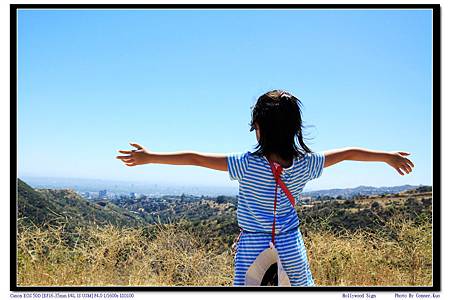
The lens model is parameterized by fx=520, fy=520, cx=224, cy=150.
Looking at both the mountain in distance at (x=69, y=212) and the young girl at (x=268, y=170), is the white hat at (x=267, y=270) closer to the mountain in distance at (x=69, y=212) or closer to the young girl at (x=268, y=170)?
the young girl at (x=268, y=170)

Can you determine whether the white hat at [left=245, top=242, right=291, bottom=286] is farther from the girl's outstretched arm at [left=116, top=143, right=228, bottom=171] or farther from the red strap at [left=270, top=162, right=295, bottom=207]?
the girl's outstretched arm at [left=116, top=143, right=228, bottom=171]

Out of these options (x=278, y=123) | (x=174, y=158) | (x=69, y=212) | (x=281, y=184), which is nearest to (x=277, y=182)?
(x=281, y=184)

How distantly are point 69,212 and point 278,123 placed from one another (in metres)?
2.52

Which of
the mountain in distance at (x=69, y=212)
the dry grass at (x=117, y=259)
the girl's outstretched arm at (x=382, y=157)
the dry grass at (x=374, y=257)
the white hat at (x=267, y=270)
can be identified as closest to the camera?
the white hat at (x=267, y=270)

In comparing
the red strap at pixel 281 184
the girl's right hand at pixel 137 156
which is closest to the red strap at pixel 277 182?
the red strap at pixel 281 184

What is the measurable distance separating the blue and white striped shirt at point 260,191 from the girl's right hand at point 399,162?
0.63 m

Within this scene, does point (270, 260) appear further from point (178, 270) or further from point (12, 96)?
point (12, 96)

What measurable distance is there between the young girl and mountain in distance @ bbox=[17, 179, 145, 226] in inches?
70.6

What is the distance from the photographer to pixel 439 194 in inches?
145

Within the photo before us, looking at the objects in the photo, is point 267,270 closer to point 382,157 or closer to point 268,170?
point 268,170

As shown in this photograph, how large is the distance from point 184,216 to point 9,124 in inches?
70.0

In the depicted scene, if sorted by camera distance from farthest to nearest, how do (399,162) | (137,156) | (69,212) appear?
(69,212)
(399,162)
(137,156)

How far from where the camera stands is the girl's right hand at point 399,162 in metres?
3.15

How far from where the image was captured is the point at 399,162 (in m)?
3.15
